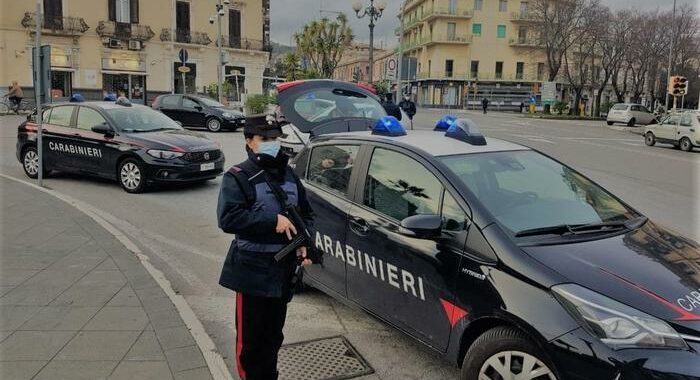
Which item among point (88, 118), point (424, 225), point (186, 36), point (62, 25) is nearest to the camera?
point (424, 225)

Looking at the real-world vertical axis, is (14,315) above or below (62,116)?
below

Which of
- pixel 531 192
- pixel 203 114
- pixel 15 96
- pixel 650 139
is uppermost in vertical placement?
pixel 15 96

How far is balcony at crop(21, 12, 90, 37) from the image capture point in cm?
4026

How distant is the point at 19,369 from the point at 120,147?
702cm

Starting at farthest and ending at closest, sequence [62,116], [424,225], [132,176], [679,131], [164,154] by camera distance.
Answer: [679,131] → [62,116] → [132,176] → [164,154] → [424,225]

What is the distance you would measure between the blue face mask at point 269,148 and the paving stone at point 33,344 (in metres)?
2.03

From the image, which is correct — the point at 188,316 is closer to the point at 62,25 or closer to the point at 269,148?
the point at 269,148

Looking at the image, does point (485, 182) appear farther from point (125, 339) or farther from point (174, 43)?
point (174, 43)

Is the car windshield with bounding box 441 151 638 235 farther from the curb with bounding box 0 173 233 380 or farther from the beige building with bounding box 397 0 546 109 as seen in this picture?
the beige building with bounding box 397 0 546 109

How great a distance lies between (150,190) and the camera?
1035cm

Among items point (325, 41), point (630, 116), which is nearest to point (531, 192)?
point (325, 41)

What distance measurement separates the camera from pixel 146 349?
388 cm

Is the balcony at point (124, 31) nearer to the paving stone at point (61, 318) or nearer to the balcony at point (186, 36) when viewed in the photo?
the balcony at point (186, 36)

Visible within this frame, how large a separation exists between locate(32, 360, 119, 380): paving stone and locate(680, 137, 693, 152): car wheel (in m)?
23.3
